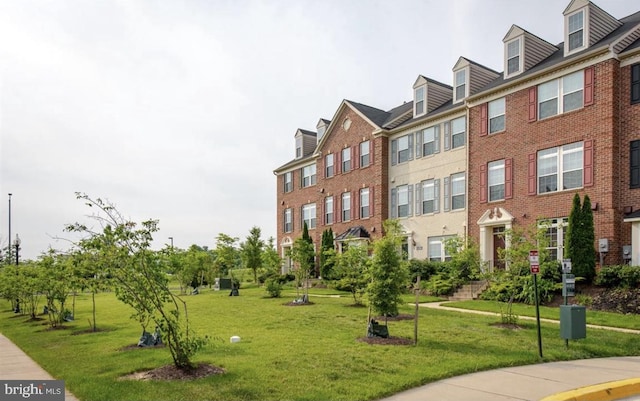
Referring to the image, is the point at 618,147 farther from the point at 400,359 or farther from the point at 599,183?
the point at 400,359

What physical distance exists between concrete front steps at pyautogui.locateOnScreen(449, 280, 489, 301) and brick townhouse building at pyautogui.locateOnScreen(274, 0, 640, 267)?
144cm

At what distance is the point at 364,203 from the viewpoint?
3241cm

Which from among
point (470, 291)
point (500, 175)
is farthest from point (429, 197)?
point (470, 291)

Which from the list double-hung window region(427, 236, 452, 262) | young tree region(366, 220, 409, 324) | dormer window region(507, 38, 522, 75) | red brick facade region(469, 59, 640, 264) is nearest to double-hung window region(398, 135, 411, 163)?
double-hung window region(427, 236, 452, 262)

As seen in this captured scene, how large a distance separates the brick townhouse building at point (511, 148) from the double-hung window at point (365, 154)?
0.36 ft

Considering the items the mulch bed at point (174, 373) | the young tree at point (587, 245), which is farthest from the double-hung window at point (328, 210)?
the mulch bed at point (174, 373)

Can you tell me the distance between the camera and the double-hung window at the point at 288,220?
4081 cm

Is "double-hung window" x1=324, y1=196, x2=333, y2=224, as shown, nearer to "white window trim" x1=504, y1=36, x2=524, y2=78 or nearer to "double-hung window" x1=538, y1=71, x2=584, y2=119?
"white window trim" x1=504, y1=36, x2=524, y2=78

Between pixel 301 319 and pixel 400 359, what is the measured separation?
5.99 metres

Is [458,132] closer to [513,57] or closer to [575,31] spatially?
[513,57]

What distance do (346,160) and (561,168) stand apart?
50.8ft

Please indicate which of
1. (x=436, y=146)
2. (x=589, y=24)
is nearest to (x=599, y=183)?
(x=589, y=24)

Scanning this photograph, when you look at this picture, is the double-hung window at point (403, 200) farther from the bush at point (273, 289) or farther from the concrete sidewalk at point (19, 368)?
the concrete sidewalk at point (19, 368)

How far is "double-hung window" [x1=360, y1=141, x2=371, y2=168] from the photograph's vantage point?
105 ft
